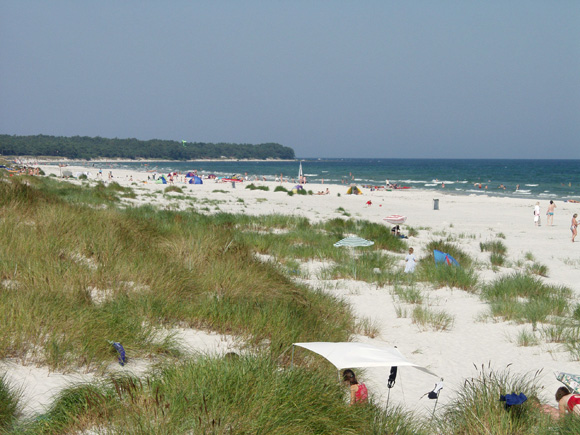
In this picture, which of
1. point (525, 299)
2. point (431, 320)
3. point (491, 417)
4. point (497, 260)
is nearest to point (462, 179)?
point (497, 260)

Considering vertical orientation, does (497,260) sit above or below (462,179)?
below

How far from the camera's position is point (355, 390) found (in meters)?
4.62

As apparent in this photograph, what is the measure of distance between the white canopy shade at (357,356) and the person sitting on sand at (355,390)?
0.47m

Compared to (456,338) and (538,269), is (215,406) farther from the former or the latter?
(538,269)

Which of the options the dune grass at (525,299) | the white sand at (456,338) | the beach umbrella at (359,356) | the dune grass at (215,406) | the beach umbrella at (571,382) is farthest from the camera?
the dune grass at (525,299)

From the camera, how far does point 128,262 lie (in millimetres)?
6645

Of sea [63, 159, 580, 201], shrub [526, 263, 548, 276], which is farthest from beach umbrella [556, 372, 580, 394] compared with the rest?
sea [63, 159, 580, 201]

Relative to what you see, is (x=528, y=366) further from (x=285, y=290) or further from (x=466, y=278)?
(x=466, y=278)

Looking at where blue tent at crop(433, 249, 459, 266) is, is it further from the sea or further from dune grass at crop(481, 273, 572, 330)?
the sea

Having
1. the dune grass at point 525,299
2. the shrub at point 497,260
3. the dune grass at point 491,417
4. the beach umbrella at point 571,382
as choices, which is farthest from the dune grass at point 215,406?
the shrub at point 497,260

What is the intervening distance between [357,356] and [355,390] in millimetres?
800

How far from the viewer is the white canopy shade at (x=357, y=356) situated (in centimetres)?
380

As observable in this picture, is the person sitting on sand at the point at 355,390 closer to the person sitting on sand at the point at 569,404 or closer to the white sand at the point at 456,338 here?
the white sand at the point at 456,338

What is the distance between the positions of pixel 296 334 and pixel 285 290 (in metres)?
1.92
